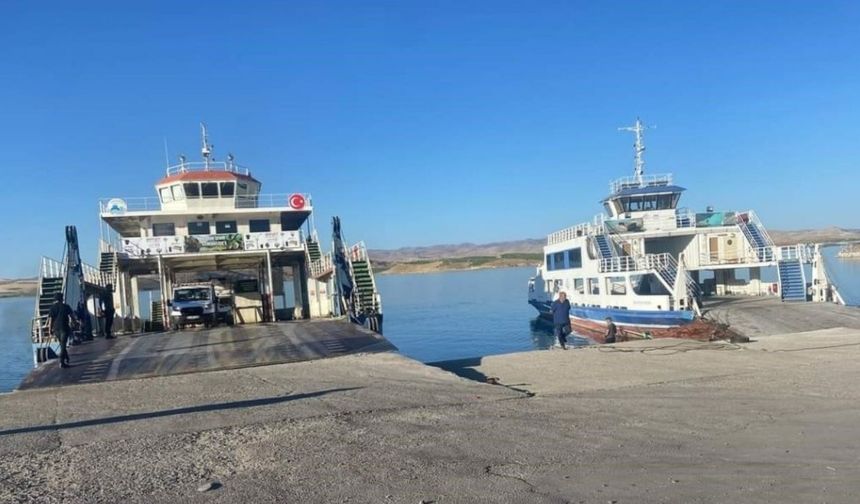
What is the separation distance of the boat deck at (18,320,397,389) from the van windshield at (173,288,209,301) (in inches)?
104

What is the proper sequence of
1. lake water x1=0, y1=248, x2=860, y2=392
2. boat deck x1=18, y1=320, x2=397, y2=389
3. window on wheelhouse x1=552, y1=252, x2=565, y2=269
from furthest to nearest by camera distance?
window on wheelhouse x1=552, y1=252, x2=565, y2=269 → lake water x1=0, y1=248, x2=860, y2=392 → boat deck x1=18, y1=320, x2=397, y2=389

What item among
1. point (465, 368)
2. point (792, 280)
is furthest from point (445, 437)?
point (792, 280)

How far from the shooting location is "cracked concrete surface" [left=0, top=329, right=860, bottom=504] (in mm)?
5430

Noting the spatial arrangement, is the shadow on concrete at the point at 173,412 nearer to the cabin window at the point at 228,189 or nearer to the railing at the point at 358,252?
the railing at the point at 358,252

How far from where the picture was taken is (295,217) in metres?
30.0

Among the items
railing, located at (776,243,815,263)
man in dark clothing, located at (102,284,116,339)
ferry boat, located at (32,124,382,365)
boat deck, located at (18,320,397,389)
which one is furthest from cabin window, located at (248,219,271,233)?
railing, located at (776,243,815,263)

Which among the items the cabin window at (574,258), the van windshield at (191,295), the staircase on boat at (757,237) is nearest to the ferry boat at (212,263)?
the van windshield at (191,295)

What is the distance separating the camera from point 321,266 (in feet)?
88.5

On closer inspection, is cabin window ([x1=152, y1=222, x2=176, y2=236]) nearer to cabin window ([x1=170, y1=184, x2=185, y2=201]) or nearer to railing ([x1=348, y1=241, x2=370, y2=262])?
cabin window ([x1=170, y1=184, x2=185, y2=201])

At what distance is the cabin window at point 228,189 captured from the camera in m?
29.5

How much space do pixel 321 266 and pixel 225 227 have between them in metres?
5.52

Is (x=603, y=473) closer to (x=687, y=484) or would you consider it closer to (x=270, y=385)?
(x=687, y=484)

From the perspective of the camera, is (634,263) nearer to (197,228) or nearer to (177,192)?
(197,228)

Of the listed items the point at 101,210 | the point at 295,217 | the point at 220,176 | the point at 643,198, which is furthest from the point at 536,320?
the point at 101,210
